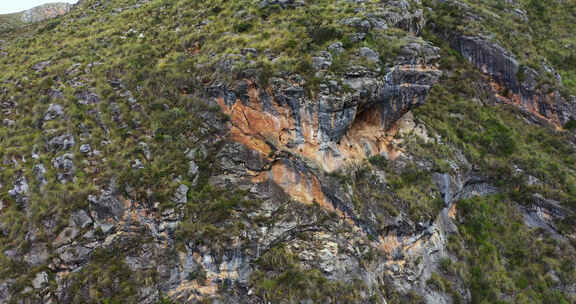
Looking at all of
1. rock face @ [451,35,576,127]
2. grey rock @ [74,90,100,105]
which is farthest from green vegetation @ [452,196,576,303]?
grey rock @ [74,90,100,105]

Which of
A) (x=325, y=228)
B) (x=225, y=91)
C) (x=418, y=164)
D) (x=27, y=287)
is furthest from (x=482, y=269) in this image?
(x=27, y=287)

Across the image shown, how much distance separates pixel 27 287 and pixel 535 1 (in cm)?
6366

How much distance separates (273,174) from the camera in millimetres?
16297

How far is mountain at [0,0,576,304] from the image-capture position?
46.5ft

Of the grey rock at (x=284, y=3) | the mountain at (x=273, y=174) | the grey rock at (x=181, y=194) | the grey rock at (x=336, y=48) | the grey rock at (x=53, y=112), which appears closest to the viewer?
the mountain at (x=273, y=174)

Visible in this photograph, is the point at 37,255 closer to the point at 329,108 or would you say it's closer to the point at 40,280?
the point at 40,280

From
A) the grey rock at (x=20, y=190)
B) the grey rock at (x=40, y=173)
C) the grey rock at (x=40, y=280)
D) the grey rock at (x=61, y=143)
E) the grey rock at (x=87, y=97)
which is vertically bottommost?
the grey rock at (x=40, y=280)

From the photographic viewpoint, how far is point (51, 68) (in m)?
22.2

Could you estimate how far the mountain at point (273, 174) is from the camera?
14.2 metres

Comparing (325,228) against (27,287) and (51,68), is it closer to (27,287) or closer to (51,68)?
(27,287)

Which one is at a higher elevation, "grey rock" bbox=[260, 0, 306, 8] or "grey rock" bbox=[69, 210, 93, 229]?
"grey rock" bbox=[260, 0, 306, 8]

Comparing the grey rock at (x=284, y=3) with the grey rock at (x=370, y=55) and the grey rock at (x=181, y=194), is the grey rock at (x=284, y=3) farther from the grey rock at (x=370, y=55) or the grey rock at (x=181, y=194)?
the grey rock at (x=181, y=194)

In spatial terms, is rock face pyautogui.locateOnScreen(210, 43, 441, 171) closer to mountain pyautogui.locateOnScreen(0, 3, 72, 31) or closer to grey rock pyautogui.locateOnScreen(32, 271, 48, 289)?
grey rock pyautogui.locateOnScreen(32, 271, 48, 289)

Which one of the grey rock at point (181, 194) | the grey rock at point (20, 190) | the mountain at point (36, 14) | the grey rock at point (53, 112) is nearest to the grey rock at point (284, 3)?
the grey rock at point (181, 194)
